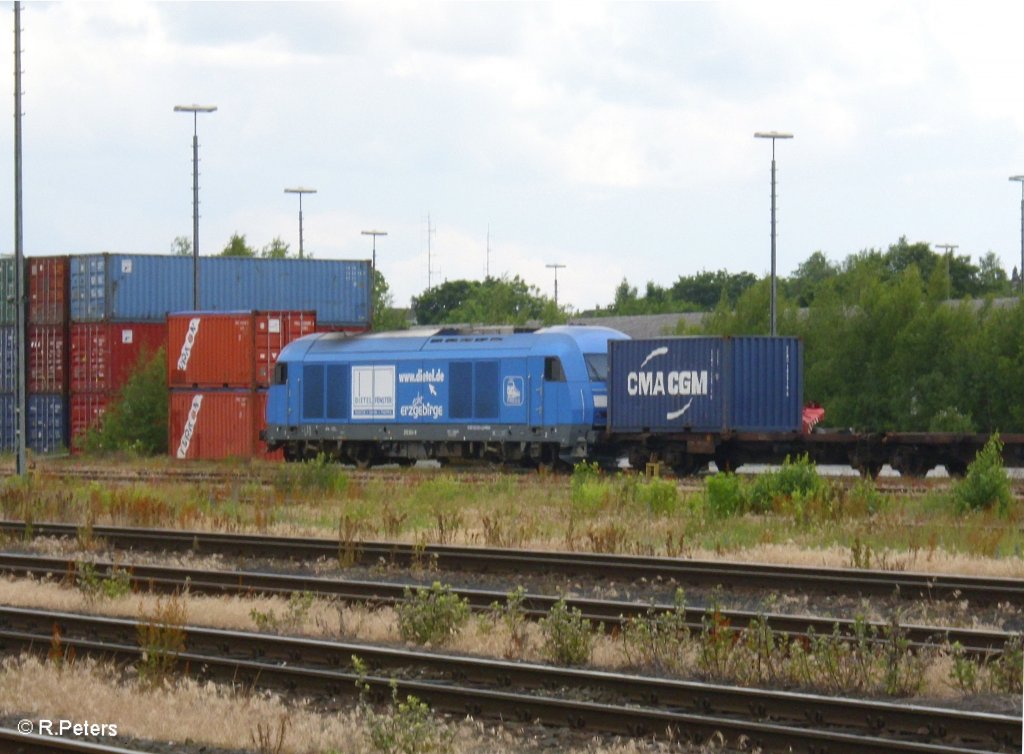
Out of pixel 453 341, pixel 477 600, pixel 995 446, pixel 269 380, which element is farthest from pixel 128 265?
pixel 477 600

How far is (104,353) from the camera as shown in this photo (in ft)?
150

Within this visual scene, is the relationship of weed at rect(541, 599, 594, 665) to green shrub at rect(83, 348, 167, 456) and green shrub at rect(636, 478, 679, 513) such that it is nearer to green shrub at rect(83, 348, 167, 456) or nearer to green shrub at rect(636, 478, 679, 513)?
green shrub at rect(636, 478, 679, 513)

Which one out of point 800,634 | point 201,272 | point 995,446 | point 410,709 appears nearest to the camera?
point 410,709

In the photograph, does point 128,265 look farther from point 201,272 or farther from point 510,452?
point 510,452

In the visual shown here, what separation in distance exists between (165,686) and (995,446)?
1588 centimetres

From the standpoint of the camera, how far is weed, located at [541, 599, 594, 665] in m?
12.4

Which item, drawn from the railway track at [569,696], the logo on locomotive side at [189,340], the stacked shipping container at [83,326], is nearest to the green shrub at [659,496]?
the railway track at [569,696]

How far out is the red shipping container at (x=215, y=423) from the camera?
41375 mm

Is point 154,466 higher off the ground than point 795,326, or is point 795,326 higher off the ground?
point 795,326

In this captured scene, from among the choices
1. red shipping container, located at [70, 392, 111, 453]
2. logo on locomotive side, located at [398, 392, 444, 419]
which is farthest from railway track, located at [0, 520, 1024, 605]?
red shipping container, located at [70, 392, 111, 453]

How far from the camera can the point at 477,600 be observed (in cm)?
1538

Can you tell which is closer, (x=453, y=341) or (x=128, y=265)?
(x=453, y=341)

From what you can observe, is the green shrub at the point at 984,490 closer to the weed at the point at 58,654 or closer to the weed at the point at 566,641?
the weed at the point at 566,641

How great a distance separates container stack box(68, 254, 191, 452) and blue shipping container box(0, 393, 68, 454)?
51cm
